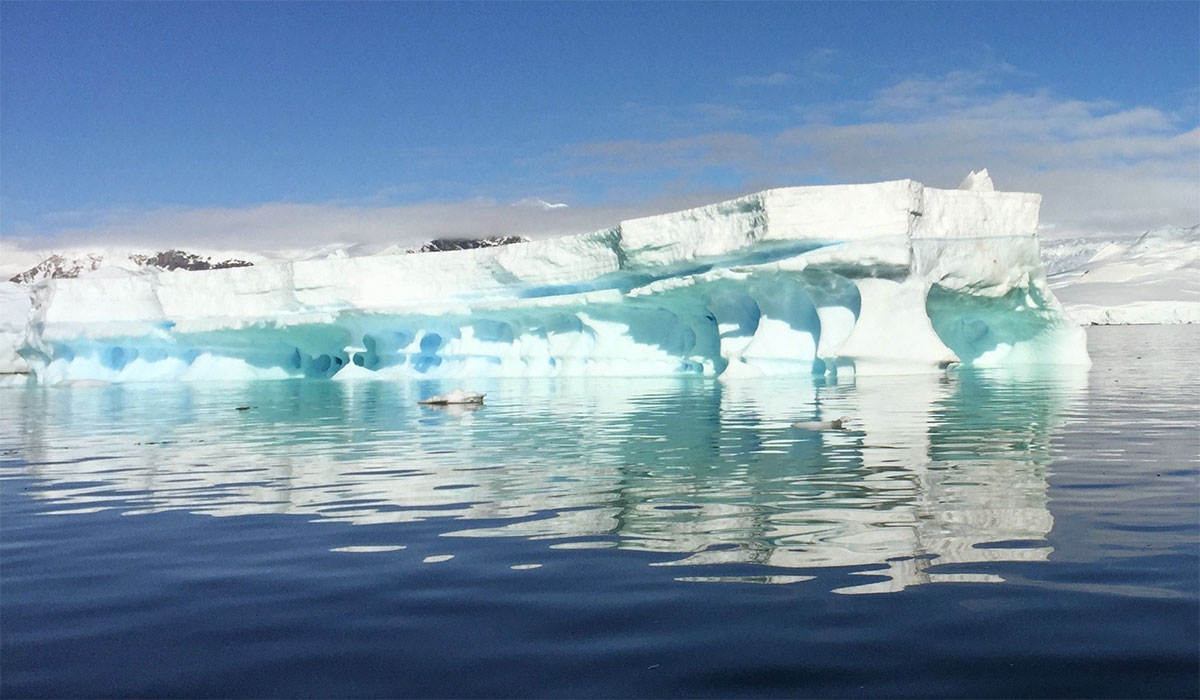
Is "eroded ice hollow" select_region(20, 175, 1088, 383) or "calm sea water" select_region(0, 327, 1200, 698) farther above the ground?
"eroded ice hollow" select_region(20, 175, 1088, 383)

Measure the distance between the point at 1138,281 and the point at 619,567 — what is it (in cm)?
10863

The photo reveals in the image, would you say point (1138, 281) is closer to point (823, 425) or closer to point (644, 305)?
point (644, 305)

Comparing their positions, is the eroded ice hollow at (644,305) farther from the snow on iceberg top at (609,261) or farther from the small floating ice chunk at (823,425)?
the small floating ice chunk at (823,425)

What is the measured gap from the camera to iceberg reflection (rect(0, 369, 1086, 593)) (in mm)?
4383

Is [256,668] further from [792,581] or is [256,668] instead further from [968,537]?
[968,537]

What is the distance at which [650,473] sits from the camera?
6793 millimetres

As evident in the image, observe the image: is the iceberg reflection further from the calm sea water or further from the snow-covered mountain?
the snow-covered mountain

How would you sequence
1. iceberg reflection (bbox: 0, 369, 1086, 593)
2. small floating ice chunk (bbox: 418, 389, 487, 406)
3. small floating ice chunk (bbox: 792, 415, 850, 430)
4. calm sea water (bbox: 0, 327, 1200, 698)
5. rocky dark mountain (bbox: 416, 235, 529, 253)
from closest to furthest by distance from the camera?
calm sea water (bbox: 0, 327, 1200, 698) < iceberg reflection (bbox: 0, 369, 1086, 593) < small floating ice chunk (bbox: 792, 415, 850, 430) < small floating ice chunk (bbox: 418, 389, 487, 406) < rocky dark mountain (bbox: 416, 235, 529, 253)

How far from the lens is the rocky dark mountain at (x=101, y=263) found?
47.1 meters

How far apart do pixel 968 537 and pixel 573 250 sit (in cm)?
2147

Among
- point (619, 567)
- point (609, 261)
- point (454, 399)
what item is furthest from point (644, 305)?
point (619, 567)

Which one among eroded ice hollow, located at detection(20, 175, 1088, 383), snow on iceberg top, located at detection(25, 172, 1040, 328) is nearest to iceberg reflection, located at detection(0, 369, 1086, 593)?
eroded ice hollow, located at detection(20, 175, 1088, 383)

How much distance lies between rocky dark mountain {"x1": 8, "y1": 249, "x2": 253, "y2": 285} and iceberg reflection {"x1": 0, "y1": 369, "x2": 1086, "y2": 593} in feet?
108

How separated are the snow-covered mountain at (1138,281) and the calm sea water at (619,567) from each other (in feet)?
231
